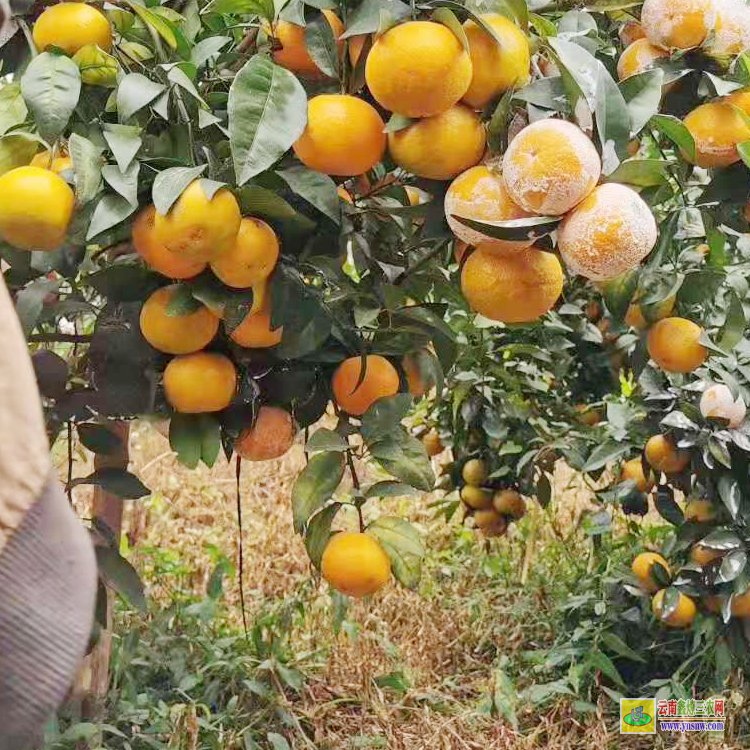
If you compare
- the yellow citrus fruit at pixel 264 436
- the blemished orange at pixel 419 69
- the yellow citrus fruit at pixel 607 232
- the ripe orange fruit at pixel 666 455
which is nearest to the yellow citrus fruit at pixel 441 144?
the blemished orange at pixel 419 69

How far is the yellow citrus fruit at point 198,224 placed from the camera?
844mm

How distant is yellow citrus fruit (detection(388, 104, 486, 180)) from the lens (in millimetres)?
852

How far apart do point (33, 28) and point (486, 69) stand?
45 centimetres

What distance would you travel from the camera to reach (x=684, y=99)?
0.98 meters

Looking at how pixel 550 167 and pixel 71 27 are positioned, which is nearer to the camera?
pixel 550 167

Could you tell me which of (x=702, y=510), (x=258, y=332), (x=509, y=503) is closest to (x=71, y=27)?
(x=258, y=332)

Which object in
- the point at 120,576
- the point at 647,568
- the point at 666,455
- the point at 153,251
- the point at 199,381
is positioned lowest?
the point at 647,568

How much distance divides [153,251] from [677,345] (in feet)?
2.61

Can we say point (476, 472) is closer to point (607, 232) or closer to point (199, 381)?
point (199, 381)

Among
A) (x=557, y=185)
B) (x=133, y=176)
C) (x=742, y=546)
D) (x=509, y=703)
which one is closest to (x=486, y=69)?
(x=557, y=185)

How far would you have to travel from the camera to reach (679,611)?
1959 millimetres

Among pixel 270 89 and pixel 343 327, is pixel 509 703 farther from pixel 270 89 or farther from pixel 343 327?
pixel 270 89

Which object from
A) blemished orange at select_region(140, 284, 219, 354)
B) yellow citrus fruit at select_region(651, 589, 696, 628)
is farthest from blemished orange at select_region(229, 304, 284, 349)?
yellow citrus fruit at select_region(651, 589, 696, 628)

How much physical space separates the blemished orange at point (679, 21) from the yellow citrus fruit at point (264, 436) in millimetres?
556
